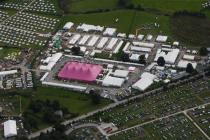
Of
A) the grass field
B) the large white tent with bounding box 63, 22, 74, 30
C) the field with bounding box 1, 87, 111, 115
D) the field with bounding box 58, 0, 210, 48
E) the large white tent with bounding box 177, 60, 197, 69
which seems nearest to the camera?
the field with bounding box 1, 87, 111, 115

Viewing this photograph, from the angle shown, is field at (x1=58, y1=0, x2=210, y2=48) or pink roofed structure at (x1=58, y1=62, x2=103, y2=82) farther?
field at (x1=58, y1=0, x2=210, y2=48)

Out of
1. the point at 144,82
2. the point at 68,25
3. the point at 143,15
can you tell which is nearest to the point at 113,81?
the point at 144,82

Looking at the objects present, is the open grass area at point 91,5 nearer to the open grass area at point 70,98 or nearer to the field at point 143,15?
the field at point 143,15

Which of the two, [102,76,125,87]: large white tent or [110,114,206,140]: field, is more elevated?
[102,76,125,87]: large white tent

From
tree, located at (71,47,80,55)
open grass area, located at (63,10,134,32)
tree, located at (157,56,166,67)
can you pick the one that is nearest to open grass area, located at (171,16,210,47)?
open grass area, located at (63,10,134,32)

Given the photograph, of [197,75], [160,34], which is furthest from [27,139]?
[160,34]

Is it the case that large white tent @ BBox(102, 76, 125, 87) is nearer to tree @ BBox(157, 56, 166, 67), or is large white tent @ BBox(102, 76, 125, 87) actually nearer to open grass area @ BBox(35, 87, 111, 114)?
open grass area @ BBox(35, 87, 111, 114)

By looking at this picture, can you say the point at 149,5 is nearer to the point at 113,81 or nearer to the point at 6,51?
the point at 113,81
